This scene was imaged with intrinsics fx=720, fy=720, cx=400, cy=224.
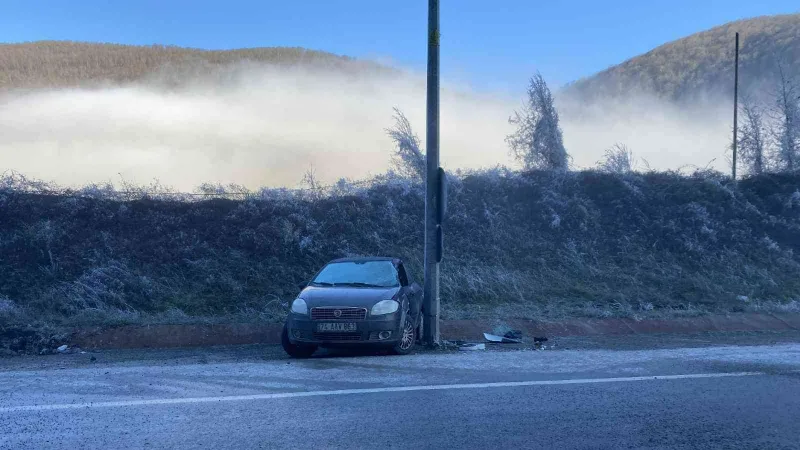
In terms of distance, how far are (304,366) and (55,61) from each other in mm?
36137

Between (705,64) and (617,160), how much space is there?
154ft

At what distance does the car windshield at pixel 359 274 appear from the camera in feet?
36.3

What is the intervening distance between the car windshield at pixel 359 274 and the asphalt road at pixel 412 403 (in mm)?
1432

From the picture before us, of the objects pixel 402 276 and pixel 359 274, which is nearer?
pixel 359 274

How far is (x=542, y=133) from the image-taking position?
24.3 meters

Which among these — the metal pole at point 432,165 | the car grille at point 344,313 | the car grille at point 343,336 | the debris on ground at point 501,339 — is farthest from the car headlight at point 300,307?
the debris on ground at point 501,339

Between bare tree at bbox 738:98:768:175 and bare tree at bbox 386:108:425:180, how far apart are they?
13.4 metres

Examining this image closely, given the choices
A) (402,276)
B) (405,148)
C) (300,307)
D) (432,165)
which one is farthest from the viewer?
(405,148)

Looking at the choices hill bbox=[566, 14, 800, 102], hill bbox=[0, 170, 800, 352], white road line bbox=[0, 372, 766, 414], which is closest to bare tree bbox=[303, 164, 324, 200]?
hill bbox=[0, 170, 800, 352]

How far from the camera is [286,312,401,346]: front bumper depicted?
9.97 m

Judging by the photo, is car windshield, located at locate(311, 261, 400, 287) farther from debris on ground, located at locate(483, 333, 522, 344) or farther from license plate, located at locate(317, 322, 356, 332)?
debris on ground, located at locate(483, 333, 522, 344)

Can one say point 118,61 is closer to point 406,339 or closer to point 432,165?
point 432,165

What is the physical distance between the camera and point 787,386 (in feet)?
25.6

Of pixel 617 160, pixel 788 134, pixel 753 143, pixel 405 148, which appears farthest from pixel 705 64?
pixel 405 148
